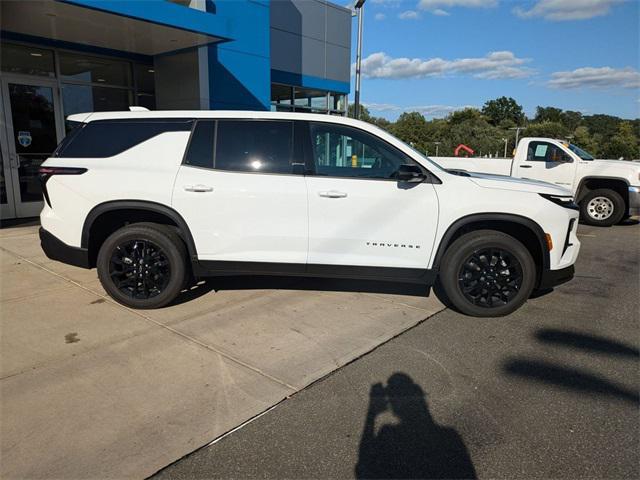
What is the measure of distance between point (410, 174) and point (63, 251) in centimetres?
352

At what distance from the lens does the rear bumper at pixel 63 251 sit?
4.68m

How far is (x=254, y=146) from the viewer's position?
4.58m

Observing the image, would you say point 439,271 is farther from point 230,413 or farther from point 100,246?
point 100,246

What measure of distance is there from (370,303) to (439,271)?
849 millimetres

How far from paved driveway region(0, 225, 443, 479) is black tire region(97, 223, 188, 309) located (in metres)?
0.17

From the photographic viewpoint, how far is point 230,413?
2.99 meters

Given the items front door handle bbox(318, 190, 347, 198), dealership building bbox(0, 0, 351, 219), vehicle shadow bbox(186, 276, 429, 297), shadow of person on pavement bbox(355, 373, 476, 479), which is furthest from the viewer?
dealership building bbox(0, 0, 351, 219)

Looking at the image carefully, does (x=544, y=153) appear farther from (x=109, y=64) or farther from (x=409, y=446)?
(x=409, y=446)

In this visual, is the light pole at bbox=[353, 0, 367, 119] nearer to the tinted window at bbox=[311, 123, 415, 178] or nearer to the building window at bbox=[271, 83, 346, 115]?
the building window at bbox=[271, 83, 346, 115]

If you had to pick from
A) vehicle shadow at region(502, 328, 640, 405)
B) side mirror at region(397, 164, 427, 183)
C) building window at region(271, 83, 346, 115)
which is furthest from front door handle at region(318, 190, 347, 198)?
building window at region(271, 83, 346, 115)

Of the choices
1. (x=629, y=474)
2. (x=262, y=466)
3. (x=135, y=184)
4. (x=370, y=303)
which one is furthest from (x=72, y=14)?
(x=629, y=474)

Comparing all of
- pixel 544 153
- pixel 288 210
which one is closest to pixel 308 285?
pixel 288 210

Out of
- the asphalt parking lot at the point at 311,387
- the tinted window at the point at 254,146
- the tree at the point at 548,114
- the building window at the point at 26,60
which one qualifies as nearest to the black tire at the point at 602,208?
the asphalt parking lot at the point at 311,387

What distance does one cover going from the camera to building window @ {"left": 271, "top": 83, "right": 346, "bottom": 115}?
1627 cm
